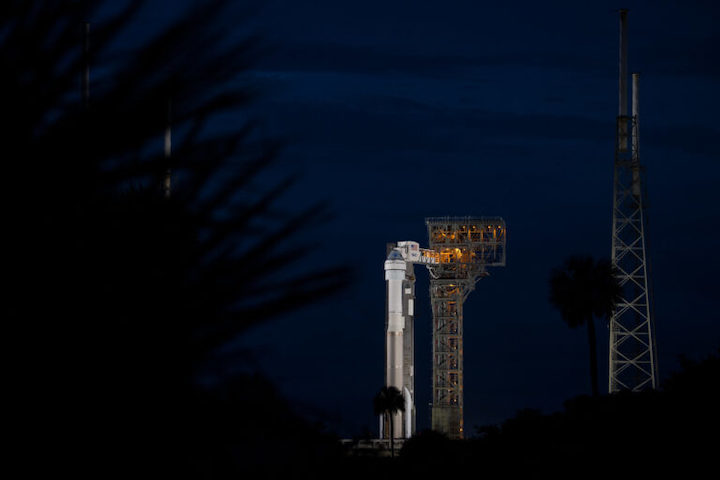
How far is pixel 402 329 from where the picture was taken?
257ft

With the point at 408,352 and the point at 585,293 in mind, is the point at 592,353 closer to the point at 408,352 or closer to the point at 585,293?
the point at 585,293

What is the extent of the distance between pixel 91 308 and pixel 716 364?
29.9 m

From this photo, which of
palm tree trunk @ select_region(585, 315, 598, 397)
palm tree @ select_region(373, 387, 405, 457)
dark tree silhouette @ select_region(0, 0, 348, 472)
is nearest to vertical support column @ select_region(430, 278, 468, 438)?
palm tree @ select_region(373, 387, 405, 457)

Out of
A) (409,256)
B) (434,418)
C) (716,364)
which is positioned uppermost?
(409,256)

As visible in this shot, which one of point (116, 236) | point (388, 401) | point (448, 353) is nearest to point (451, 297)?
point (448, 353)

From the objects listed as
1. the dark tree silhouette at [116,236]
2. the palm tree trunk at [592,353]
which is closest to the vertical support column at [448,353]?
the palm tree trunk at [592,353]

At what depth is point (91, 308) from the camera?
6.72 feet

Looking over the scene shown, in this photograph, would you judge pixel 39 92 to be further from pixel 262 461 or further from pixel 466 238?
pixel 466 238

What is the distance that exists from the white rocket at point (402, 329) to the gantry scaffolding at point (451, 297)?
4.17m

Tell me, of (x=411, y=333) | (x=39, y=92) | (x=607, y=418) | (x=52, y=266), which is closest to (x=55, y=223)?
(x=52, y=266)

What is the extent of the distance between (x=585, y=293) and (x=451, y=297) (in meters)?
36.0

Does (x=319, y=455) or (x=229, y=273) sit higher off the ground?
(x=229, y=273)

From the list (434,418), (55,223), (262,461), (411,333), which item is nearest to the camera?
(55,223)

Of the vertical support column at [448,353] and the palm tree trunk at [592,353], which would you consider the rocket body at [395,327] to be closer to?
the vertical support column at [448,353]
